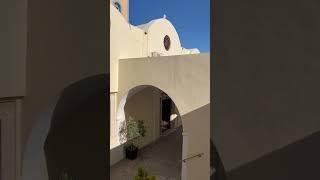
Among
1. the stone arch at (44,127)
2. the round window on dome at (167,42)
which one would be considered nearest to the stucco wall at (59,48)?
the stone arch at (44,127)

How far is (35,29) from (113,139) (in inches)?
310

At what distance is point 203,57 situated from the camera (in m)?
7.20

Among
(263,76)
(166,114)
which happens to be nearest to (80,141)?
(263,76)

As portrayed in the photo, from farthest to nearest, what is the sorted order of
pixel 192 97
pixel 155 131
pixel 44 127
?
pixel 155 131
pixel 192 97
pixel 44 127

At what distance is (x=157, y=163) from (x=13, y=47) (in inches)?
339

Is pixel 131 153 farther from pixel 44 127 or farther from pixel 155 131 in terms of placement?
pixel 44 127

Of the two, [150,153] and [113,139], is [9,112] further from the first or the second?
[150,153]

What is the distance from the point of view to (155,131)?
13.0 m

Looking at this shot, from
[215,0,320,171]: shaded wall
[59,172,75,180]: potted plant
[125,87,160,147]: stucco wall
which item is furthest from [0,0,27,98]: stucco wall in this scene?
[125,87,160,147]: stucco wall

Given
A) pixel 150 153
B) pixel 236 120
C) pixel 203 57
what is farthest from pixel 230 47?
pixel 150 153

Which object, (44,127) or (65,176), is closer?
(44,127)

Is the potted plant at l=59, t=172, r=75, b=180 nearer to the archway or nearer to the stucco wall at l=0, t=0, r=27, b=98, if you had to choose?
the stucco wall at l=0, t=0, r=27, b=98

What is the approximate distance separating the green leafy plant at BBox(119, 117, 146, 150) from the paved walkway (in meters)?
0.75

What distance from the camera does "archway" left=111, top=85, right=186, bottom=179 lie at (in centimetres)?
921
